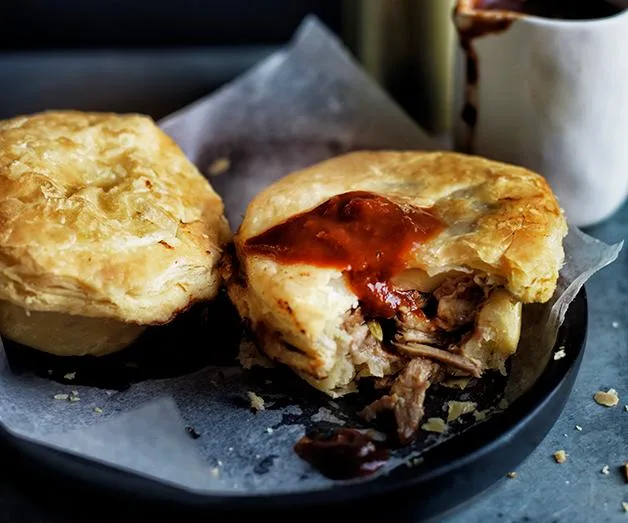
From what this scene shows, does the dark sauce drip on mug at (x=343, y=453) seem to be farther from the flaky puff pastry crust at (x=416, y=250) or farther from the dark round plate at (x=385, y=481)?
the flaky puff pastry crust at (x=416, y=250)

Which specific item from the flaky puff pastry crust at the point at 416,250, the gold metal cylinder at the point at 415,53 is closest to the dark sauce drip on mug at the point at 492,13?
the gold metal cylinder at the point at 415,53

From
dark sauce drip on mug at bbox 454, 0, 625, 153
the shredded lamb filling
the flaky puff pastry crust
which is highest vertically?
dark sauce drip on mug at bbox 454, 0, 625, 153

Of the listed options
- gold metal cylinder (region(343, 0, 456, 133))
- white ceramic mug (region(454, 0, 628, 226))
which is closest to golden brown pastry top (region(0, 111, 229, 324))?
white ceramic mug (region(454, 0, 628, 226))

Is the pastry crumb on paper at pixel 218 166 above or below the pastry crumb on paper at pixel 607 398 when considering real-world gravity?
above

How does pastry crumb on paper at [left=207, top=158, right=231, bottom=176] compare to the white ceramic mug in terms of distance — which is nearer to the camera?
the white ceramic mug

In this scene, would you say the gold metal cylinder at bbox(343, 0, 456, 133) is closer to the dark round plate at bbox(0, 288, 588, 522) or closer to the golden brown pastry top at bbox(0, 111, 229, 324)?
the golden brown pastry top at bbox(0, 111, 229, 324)

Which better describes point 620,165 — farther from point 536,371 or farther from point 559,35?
point 536,371
